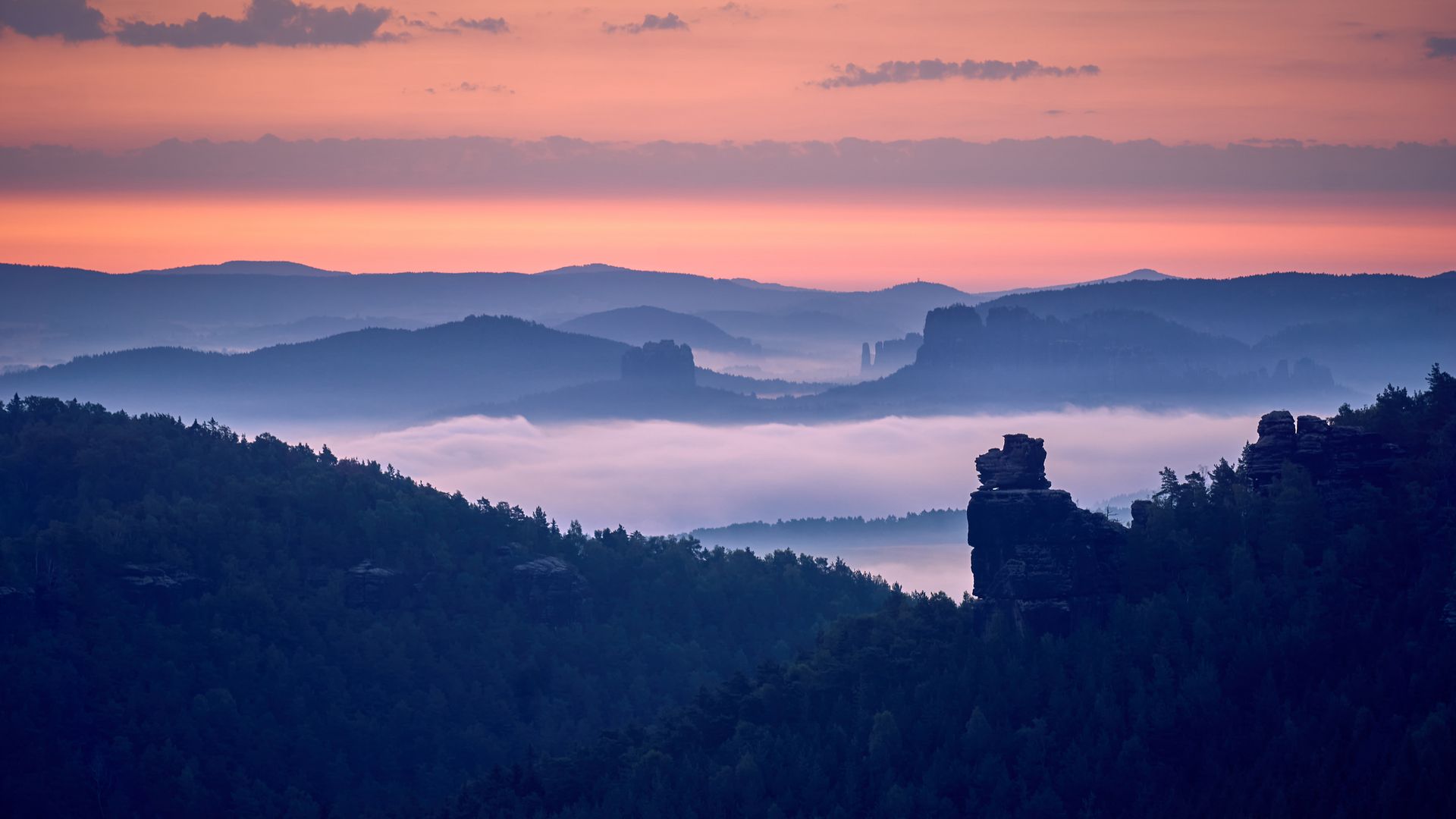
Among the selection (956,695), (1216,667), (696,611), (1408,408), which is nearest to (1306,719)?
(1216,667)

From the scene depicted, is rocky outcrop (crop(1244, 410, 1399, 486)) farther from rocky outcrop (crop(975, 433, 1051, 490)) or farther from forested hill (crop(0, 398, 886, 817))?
forested hill (crop(0, 398, 886, 817))

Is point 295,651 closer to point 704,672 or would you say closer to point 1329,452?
point 704,672

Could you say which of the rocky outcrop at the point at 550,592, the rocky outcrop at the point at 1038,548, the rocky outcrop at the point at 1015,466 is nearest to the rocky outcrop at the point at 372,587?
the rocky outcrop at the point at 550,592

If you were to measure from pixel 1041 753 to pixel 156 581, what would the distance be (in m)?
83.5

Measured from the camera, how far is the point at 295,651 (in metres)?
178

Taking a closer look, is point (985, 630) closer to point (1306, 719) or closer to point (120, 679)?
point (1306, 719)

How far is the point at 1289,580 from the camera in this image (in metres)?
133

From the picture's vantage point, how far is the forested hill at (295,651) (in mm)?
158125

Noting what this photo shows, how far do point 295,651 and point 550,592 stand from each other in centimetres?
2559

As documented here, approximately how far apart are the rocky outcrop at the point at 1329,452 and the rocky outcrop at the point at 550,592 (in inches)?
2897

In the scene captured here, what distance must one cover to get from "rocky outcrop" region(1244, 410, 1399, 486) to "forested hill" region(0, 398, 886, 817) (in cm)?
Answer: 4366

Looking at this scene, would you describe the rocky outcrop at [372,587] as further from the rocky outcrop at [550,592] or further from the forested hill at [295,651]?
the rocky outcrop at [550,592]

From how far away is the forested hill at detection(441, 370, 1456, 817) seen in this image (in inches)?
4628

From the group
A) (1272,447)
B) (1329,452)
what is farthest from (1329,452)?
(1272,447)
